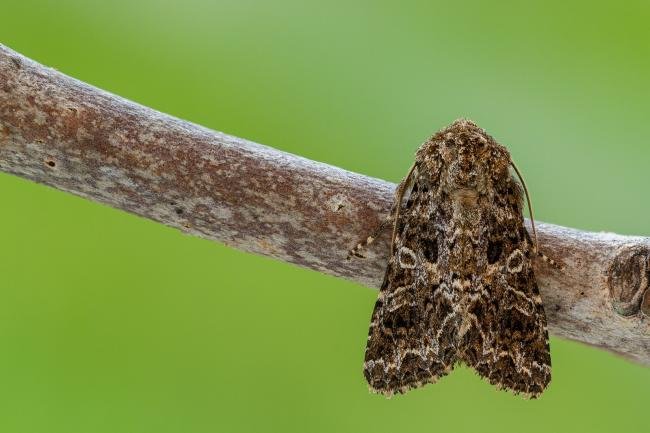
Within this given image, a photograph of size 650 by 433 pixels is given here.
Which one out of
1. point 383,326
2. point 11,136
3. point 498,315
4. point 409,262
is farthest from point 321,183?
point 11,136

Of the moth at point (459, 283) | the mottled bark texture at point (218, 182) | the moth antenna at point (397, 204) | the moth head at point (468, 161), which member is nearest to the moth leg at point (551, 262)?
the mottled bark texture at point (218, 182)

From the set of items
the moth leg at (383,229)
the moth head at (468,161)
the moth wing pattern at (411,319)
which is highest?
the moth head at (468,161)

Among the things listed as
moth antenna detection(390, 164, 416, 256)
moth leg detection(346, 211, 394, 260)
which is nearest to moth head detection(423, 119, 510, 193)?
moth antenna detection(390, 164, 416, 256)

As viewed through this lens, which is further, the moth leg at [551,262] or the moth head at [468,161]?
the moth head at [468,161]

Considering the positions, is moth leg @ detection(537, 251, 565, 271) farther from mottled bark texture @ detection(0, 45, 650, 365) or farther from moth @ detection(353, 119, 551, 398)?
moth @ detection(353, 119, 551, 398)

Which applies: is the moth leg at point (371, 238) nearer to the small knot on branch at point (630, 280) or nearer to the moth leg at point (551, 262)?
the moth leg at point (551, 262)

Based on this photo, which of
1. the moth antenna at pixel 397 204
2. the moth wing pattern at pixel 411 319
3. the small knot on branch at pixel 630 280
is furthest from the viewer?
the moth wing pattern at pixel 411 319

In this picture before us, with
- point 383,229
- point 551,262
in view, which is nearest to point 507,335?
point 551,262
